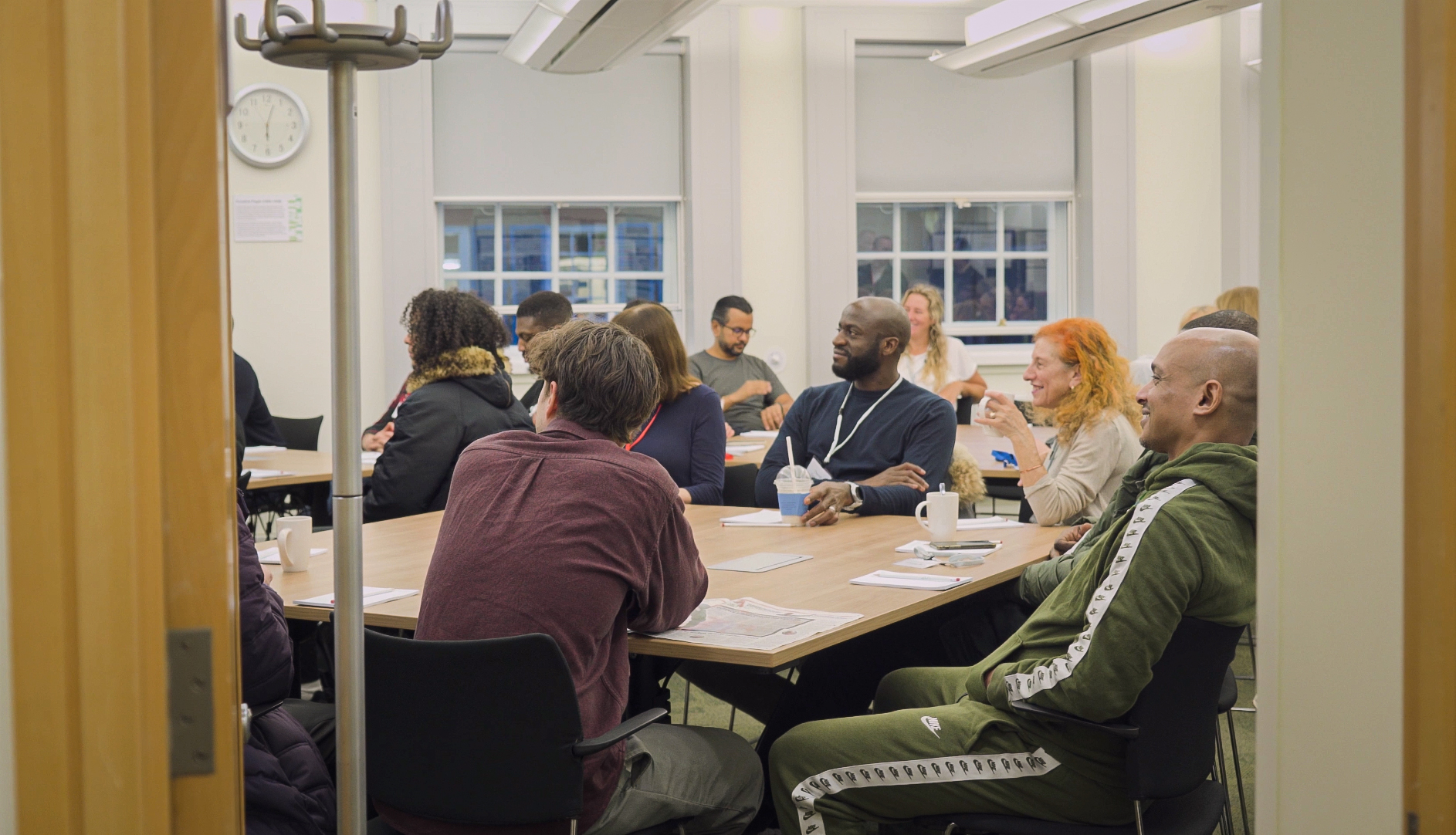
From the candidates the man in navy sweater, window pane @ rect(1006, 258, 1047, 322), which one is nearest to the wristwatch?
the man in navy sweater

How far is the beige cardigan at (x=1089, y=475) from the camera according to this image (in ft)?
10.6

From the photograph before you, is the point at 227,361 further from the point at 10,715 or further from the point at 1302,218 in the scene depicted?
the point at 1302,218

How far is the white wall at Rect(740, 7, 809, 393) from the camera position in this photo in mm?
7773

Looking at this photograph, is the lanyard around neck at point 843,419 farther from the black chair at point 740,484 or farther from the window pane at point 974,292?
the window pane at point 974,292

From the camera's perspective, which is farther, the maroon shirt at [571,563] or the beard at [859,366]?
the beard at [859,366]

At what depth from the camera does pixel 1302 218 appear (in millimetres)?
1052

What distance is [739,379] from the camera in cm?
665

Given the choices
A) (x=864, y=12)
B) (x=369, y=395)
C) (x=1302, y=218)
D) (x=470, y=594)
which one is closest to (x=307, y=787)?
(x=470, y=594)

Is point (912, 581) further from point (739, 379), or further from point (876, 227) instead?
point (876, 227)

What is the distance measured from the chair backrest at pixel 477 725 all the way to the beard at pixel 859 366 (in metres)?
2.17

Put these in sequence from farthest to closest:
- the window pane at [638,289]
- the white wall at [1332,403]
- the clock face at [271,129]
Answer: the window pane at [638,289] → the clock face at [271,129] → the white wall at [1332,403]

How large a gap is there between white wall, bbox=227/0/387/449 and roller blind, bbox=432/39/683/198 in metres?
0.42

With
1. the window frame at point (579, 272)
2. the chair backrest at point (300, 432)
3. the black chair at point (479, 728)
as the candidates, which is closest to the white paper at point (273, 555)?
the black chair at point (479, 728)

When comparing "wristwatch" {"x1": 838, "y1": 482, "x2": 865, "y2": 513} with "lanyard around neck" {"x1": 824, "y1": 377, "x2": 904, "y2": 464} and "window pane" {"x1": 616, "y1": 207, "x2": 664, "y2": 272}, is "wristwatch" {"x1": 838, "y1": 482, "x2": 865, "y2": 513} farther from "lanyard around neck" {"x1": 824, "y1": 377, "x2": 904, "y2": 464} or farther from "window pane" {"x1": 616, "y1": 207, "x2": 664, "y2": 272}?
"window pane" {"x1": 616, "y1": 207, "x2": 664, "y2": 272}
